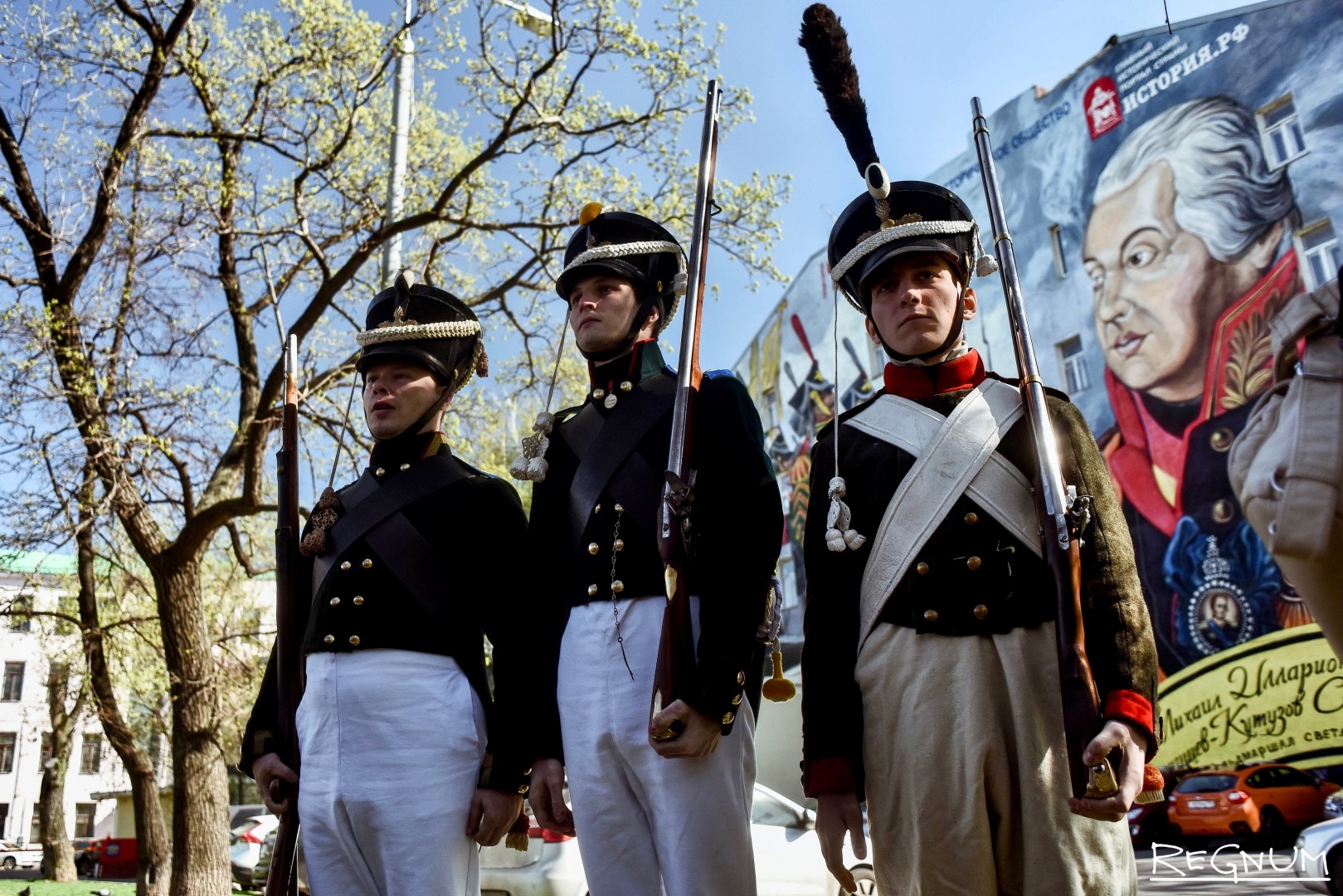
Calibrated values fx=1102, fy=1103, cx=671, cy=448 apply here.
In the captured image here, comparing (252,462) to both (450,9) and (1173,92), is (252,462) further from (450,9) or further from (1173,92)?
(1173,92)

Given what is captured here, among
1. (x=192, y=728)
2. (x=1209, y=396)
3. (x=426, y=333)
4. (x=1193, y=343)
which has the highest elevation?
(x=1193, y=343)

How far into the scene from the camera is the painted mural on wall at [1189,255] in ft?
63.5

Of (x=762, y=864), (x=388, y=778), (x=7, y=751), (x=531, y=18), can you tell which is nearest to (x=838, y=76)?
(x=388, y=778)

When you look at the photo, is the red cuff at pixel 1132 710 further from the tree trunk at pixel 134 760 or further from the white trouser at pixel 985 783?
the tree trunk at pixel 134 760

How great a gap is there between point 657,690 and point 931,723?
2.03 feet

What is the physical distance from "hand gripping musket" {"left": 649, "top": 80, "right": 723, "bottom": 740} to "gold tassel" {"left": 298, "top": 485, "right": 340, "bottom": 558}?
1205 mm

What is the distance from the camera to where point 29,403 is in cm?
998

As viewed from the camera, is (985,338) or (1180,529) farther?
(985,338)

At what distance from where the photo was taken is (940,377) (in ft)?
9.27

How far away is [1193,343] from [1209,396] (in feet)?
3.62

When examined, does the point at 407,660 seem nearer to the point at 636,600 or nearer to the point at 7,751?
the point at 636,600

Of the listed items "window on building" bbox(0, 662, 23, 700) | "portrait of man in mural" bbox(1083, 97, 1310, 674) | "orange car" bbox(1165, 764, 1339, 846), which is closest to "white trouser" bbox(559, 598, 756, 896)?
"orange car" bbox(1165, 764, 1339, 846)

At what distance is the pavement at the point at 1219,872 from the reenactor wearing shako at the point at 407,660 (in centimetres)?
811

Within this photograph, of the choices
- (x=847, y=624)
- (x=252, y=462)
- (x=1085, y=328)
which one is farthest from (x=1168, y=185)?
(x=847, y=624)
